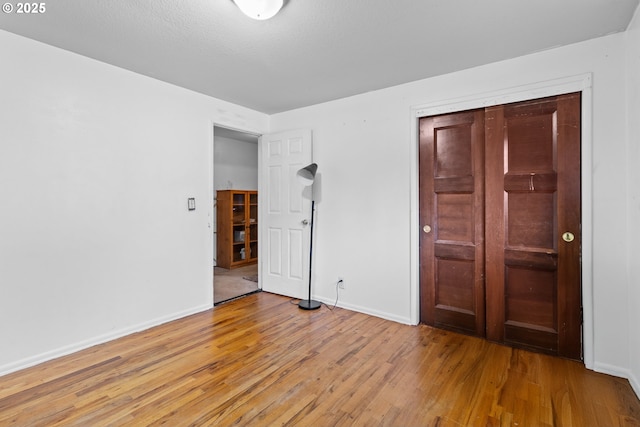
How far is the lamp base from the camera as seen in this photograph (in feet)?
11.2

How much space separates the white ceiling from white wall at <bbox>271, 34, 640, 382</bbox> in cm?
17

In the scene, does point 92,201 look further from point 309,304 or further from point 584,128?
point 584,128

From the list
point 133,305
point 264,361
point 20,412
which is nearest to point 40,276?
point 133,305

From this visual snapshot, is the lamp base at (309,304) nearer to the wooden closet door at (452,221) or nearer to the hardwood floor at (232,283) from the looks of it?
the hardwood floor at (232,283)

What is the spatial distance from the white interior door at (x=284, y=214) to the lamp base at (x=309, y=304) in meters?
0.20

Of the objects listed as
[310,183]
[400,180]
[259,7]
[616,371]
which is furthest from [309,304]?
[259,7]

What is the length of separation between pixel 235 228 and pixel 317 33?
4.27 meters

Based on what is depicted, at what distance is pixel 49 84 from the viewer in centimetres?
233

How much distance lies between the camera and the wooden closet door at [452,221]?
272 cm

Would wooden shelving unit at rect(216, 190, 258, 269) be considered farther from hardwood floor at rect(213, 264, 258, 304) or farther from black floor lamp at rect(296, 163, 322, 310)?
black floor lamp at rect(296, 163, 322, 310)

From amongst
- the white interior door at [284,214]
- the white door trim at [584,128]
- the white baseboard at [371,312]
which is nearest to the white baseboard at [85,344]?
the white interior door at [284,214]

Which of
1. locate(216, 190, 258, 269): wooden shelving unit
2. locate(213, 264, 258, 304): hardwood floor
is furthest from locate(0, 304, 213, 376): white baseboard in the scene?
locate(216, 190, 258, 269): wooden shelving unit

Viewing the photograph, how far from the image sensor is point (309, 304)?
347 cm

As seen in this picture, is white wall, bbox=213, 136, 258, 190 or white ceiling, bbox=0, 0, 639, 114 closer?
white ceiling, bbox=0, 0, 639, 114
